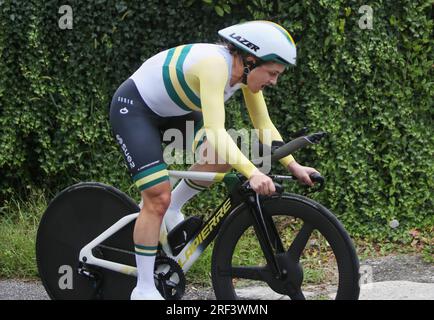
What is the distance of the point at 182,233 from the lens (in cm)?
441

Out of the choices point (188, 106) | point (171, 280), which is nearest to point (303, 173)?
point (188, 106)

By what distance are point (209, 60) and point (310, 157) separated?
2602mm

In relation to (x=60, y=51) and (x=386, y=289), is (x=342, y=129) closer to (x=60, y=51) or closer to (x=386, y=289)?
(x=386, y=289)

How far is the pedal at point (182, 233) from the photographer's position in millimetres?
4391

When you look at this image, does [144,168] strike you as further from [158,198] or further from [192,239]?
[192,239]

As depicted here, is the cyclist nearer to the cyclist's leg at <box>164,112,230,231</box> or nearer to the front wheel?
the cyclist's leg at <box>164,112,230,231</box>

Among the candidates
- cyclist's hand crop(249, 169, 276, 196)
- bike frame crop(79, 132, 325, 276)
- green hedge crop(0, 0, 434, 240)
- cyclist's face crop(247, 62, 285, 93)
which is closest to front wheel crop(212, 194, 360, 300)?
bike frame crop(79, 132, 325, 276)

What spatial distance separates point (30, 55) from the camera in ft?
21.0

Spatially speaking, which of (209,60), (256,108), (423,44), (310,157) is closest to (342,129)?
(310,157)

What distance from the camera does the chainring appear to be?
14.3 ft

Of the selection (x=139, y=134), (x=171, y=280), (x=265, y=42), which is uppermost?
(x=265, y=42)

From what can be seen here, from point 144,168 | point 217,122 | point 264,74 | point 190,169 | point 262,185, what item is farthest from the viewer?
point 190,169

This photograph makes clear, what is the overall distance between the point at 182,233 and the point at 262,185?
819 mm

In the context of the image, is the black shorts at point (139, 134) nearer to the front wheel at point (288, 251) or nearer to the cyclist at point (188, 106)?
the cyclist at point (188, 106)
